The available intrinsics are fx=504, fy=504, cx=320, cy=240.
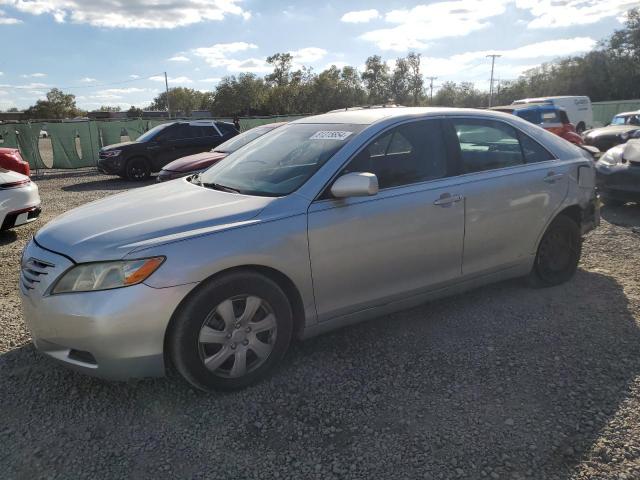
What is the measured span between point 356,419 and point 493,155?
2.33 m

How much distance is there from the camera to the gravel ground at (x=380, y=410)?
7.81 feet

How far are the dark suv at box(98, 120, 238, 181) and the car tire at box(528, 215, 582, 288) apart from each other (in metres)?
11.7

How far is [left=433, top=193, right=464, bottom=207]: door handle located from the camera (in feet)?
11.4

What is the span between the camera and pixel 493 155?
391cm

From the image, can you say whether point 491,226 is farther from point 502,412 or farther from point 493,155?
point 502,412

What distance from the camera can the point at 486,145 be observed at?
12.9ft

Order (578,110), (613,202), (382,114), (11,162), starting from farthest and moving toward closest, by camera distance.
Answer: (578,110)
(11,162)
(613,202)
(382,114)

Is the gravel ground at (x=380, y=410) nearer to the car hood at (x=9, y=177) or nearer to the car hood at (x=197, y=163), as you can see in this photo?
the car hood at (x=9, y=177)

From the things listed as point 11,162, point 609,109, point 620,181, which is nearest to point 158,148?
point 11,162

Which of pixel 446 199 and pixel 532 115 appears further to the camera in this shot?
pixel 532 115

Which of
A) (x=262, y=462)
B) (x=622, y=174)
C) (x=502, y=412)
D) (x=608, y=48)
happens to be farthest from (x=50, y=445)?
(x=608, y=48)

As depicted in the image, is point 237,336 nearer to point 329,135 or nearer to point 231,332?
point 231,332

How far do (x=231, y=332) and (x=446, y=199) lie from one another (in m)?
1.74

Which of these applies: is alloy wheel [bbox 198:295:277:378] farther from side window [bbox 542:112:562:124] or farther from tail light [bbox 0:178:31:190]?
side window [bbox 542:112:562:124]
